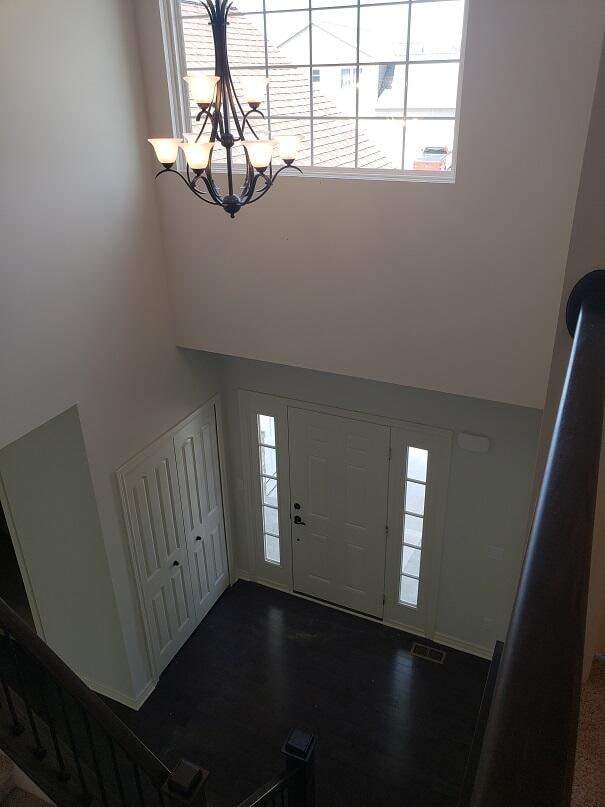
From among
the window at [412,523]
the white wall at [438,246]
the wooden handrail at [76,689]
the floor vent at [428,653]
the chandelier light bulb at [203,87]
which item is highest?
the chandelier light bulb at [203,87]

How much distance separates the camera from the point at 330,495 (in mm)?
5102

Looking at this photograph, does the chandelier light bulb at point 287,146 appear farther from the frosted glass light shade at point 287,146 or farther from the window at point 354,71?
the window at point 354,71

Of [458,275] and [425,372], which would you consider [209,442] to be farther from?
[458,275]

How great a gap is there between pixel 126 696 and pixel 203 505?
1.56 meters

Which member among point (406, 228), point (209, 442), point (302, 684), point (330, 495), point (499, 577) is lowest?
point (302, 684)

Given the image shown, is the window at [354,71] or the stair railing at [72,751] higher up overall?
the window at [354,71]

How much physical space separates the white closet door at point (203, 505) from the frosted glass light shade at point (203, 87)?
2777mm

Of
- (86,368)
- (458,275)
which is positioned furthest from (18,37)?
(458,275)

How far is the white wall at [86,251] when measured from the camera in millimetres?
2947

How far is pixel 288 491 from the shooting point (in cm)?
527

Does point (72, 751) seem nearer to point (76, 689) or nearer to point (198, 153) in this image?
point (76, 689)

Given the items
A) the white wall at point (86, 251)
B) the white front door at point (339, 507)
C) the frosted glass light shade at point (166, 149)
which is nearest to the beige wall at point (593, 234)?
the frosted glass light shade at point (166, 149)

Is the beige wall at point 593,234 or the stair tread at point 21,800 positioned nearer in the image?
the beige wall at point 593,234

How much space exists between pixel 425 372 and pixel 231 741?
2.96 metres
